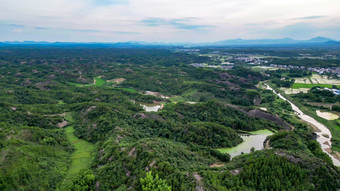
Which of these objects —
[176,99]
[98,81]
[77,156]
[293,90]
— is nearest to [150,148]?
[77,156]

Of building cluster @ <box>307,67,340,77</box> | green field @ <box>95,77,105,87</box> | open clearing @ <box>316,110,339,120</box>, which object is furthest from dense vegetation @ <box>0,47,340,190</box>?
building cluster @ <box>307,67,340,77</box>

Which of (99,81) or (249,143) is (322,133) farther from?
(99,81)

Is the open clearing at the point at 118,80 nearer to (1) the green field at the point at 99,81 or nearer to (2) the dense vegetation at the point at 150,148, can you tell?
(1) the green field at the point at 99,81

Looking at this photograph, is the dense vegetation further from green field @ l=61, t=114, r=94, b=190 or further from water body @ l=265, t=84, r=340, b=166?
water body @ l=265, t=84, r=340, b=166

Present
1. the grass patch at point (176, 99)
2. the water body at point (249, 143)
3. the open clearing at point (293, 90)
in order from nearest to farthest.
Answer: the water body at point (249, 143) < the grass patch at point (176, 99) < the open clearing at point (293, 90)

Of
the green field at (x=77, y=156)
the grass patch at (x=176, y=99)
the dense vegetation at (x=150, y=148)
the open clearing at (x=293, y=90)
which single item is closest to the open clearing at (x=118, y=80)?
the dense vegetation at (x=150, y=148)

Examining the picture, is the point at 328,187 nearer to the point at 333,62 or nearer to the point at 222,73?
the point at 222,73

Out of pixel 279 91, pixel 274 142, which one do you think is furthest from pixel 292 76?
pixel 274 142
